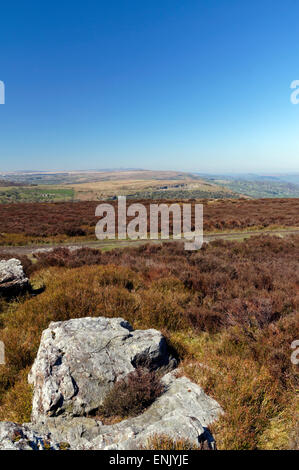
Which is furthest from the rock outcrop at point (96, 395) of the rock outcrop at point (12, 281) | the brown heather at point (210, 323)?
the rock outcrop at point (12, 281)

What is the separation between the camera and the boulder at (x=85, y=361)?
3.32m

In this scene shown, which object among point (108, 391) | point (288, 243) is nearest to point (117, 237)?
point (288, 243)

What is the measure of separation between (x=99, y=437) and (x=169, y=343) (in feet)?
7.88

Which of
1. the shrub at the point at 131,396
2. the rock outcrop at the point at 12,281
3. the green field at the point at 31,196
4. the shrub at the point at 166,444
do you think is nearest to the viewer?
the shrub at the point at 166,444

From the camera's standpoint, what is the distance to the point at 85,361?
3816 millimetres

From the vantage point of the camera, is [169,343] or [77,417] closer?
[77,417]

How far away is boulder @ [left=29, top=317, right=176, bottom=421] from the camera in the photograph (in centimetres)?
332

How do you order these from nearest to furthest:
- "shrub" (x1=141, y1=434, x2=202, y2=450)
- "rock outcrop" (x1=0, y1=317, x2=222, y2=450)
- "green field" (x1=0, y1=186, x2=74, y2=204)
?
1. "shrub" (x1=141, y1=434, x2=202, y2=450)
2. "rock outcrop" (x1=0, y1=317, x2=222, y2=450)
3. "green field" (x1=0, y1=186, x2=74, y2=204)

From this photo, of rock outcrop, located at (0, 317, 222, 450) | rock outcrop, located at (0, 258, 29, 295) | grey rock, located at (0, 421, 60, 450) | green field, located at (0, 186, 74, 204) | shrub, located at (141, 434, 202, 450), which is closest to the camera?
grey rock, located at (0, 421, 60, 450)

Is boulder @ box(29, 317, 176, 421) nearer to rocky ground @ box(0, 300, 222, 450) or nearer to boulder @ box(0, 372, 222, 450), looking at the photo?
rocky ground @ box(0, 300, 222, 450)

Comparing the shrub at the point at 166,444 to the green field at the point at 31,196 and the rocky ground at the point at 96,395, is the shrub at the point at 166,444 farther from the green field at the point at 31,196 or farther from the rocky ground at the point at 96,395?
the green field at the point at 31,196

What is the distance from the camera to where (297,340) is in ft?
15.2

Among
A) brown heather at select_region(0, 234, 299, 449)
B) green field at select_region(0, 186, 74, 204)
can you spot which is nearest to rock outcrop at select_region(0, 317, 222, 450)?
brown heather at select_region(0, 234, 299, 449)
